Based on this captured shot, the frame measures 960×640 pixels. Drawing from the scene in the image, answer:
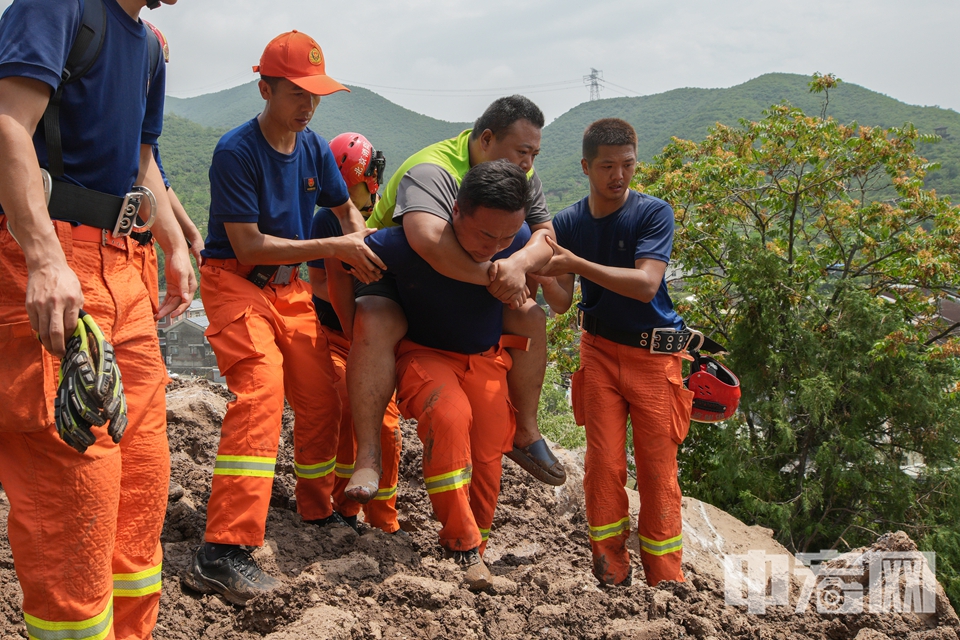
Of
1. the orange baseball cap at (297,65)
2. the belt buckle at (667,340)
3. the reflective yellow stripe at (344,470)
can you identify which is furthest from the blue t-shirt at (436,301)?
the belt buckle at (667,340)

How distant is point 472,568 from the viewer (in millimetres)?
3268

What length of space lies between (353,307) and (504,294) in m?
0.82

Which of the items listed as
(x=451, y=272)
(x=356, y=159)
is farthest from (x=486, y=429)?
(x=356, y=159)

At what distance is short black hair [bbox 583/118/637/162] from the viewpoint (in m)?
4.20

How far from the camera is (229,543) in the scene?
121 inches

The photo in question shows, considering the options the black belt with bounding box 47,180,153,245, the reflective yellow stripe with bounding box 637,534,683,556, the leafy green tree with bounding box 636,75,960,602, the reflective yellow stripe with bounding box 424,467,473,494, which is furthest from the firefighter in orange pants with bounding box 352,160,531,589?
the leafy green tree with bounding box 636,75,960,602

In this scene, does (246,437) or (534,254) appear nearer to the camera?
(246,437)

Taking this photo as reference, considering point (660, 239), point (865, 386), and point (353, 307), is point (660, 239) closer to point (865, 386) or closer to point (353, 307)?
point (353, 307)

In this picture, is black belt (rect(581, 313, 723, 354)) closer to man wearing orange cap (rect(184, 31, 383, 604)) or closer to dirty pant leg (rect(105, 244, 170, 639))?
man wearing orange cap (rect(184, 31, 383, 604))

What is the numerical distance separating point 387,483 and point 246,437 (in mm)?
1109

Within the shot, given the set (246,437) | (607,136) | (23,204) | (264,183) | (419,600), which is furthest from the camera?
(607,136)

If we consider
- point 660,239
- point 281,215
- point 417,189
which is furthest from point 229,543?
point 660,239

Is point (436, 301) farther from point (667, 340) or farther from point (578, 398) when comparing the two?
point (667, 340)

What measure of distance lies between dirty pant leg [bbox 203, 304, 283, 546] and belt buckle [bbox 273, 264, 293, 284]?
10.5 inches
